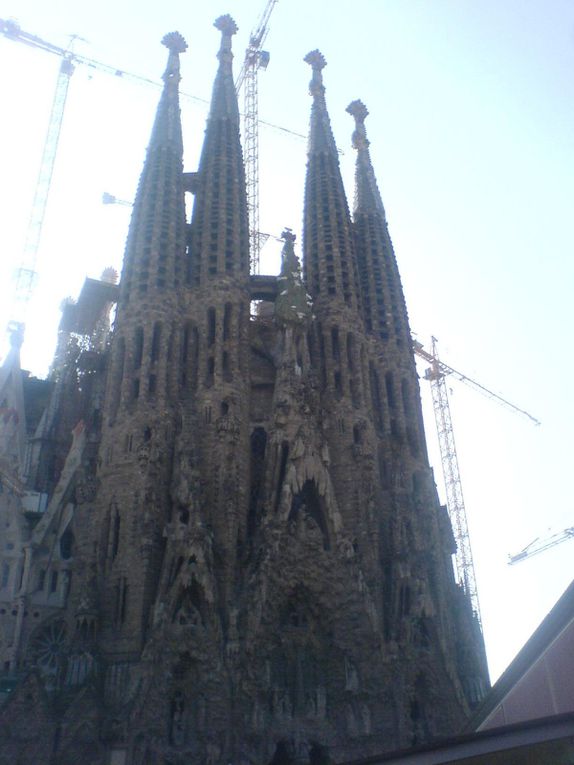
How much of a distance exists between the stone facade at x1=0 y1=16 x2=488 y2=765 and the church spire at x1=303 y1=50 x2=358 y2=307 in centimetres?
13

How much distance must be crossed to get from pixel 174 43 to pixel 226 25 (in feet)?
12.4

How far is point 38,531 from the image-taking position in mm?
28484

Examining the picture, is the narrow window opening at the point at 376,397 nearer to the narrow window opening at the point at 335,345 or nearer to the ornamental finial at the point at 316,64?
the narrow window opening at the point at 335,345

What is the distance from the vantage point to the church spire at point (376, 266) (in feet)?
116

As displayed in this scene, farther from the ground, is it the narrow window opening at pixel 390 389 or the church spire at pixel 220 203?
the church spire at pixel 220 203

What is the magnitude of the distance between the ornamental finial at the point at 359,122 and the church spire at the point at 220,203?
7.36m

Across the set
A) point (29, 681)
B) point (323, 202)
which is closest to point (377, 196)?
point (323, 202)

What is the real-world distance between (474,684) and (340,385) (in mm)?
11624

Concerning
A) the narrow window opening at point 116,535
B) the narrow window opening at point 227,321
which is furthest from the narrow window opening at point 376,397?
the narrow window opening at point 116,535

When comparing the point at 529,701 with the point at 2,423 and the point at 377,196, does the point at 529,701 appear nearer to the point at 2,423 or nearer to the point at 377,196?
the point at 2,423

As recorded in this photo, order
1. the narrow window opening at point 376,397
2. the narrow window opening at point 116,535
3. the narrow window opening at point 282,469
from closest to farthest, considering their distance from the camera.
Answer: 1. the narrow window opening at point 116,535
2. the narrow window opening at point 282,469
3. the narrow window opening at point 376,397

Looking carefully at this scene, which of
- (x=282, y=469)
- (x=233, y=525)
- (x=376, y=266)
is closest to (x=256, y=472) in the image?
(x=282, y=469)

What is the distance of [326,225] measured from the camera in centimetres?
3669

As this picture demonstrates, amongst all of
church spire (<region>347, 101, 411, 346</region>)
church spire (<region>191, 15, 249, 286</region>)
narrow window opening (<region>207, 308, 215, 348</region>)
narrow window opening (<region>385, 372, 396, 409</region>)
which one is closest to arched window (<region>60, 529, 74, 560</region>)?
narrow window opening (<region>207, 308, 215, 348</region>)
